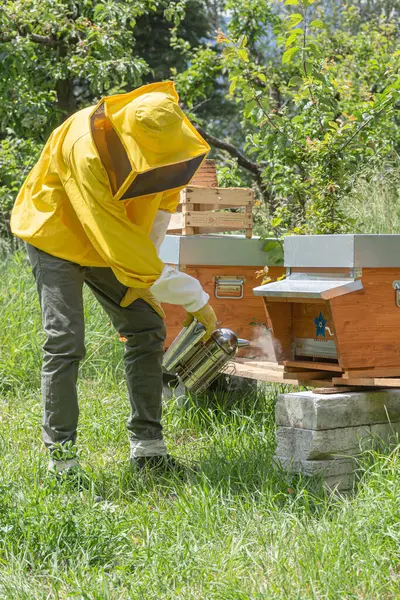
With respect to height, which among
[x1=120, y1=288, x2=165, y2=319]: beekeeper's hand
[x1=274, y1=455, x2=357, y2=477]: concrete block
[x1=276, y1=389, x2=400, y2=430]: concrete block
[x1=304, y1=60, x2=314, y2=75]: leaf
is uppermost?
[x1=304, y1=60, x2=314, y2=75]: leaf

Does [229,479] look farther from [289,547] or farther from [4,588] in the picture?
[4,588]

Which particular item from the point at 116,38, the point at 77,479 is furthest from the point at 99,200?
the point at 116,38

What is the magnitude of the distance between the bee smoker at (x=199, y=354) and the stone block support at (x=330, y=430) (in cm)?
39

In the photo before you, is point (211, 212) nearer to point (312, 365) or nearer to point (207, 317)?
point (207, 317)

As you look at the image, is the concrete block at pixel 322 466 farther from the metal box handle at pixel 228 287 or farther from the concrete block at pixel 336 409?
the metal box handle at pixel 228 287

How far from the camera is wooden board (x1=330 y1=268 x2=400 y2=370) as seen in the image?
3.11 m

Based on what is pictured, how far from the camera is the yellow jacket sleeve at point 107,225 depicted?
9.68 ft

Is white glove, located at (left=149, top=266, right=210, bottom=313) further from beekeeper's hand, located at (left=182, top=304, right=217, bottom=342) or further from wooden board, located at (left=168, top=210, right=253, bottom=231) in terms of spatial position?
wooden board, located at (left=168, top=210, right=253, bottom=231)

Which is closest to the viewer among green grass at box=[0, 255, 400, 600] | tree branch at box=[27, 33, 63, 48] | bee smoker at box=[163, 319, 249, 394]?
green grass at box=[0, 255, 400, 600]

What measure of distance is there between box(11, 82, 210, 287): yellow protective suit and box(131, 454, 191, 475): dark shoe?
2.57ft

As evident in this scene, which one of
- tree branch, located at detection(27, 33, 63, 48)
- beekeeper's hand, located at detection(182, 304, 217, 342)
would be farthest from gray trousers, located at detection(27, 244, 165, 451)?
tree branch, located at detection(27, 33, 63, 48)

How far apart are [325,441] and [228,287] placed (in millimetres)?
1256

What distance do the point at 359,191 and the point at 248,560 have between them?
142 inches

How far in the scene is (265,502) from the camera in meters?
2.83
